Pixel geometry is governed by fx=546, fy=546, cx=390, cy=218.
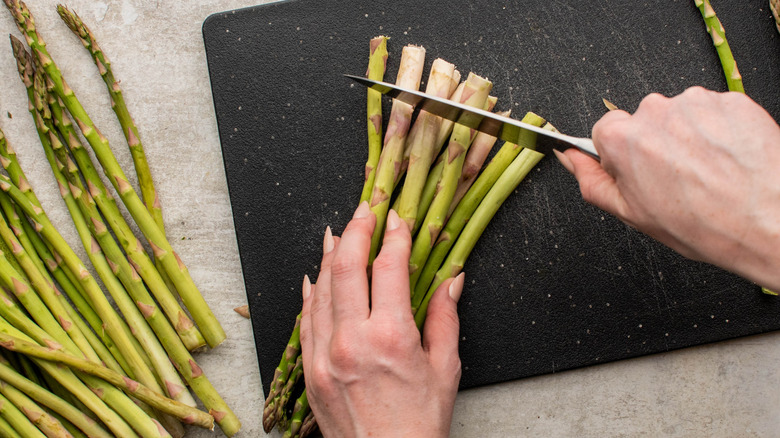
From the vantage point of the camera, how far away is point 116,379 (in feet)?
4.24

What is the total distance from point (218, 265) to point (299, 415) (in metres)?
0.45

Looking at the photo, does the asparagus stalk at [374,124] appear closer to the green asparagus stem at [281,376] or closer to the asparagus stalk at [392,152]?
the asparagus stalk at [392,152]

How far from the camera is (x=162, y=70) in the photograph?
4.93 ft

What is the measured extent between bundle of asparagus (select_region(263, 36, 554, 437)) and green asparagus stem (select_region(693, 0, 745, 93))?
464 mm

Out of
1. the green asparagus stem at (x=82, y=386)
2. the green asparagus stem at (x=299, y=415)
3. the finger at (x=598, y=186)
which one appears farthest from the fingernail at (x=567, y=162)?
the green asparagus stem at (x=82, y=386)

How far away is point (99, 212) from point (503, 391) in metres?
1.15

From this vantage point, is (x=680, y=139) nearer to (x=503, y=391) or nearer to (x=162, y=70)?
(x=503, y=391)

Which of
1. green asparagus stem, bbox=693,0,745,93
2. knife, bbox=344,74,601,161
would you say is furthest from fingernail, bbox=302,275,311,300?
green asparagus stem, bbox=693,0,745,93

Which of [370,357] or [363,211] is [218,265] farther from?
[370,357]

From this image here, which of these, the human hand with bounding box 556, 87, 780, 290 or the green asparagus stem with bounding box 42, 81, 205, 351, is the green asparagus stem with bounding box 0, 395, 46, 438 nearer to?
the green asparagus stem with bounding box 42, 81, 205, 351

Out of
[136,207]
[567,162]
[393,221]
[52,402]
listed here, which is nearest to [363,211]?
[393,221]

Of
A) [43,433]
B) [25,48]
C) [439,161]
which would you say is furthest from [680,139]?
[25,48]

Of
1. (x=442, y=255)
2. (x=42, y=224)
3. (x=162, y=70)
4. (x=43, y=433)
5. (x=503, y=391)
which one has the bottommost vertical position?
(x=503, y=391)

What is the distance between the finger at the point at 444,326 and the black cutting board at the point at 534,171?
0.36 feet
